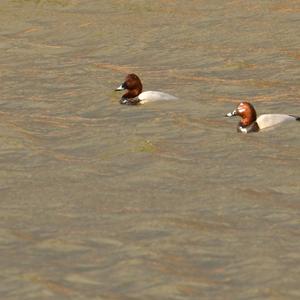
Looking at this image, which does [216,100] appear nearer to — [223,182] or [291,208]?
[223,182]

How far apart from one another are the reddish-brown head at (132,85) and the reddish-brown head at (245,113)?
1598mm

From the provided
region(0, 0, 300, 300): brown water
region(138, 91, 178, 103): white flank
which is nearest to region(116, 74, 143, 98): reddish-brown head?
region(138, 91, 178, 103): white flank

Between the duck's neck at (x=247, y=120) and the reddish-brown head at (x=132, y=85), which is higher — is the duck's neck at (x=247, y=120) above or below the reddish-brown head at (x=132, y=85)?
below

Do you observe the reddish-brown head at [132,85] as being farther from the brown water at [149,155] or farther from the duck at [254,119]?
the duck at [254,119]

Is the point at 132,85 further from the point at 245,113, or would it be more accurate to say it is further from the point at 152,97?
the point at 245,113

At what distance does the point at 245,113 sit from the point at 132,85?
7.94 ft

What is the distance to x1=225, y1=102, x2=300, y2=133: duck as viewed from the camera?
1448 centimetres

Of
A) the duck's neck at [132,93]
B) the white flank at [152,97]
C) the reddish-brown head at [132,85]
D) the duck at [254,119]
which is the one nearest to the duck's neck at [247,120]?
the duck at [254,119]

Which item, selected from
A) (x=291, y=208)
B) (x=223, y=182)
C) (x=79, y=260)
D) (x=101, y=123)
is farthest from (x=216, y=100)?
(x=79, y=260)

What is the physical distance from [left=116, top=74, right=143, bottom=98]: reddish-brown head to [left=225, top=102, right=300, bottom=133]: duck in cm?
186

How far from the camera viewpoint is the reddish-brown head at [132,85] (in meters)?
16.5

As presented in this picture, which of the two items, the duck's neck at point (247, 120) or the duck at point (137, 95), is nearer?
the duck's neck at point (247, 120)

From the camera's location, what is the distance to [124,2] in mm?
22938

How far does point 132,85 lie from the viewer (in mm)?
16703
